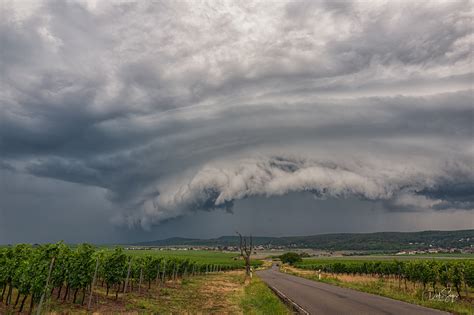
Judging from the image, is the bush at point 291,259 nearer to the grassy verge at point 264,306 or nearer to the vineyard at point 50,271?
the vineyard at point 50,271

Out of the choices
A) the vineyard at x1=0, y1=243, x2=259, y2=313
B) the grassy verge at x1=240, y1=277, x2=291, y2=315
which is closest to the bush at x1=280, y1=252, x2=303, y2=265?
the vineyard at x1=0, y1=243, x2=259, y2=313

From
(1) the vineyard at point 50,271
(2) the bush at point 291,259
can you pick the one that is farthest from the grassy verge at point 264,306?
(2) the bush at point 291,259

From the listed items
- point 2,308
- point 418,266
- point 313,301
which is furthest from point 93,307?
point 418,266

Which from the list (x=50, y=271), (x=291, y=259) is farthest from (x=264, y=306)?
(x=291, y=259)

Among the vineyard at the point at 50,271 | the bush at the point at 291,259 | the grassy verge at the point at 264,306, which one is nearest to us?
the vineyard at the point at 50,271

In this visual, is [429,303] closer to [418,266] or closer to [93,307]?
[93,307]

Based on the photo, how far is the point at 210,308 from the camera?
29844mm

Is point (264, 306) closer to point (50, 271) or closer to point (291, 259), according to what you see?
point (50, 271)

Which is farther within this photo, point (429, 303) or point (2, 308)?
point (429, 303)

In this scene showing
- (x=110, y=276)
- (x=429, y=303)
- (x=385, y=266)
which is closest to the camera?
(x=429, y=303)

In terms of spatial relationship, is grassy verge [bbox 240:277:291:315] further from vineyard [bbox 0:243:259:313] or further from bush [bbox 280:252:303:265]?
bush [bbox 280:252:303:265]

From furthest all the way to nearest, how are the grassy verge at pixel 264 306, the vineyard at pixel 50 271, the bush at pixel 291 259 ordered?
the bush at pixel 291 259 → the grassy verge at pixel 264 306 → the vineyard at pixel 50 271

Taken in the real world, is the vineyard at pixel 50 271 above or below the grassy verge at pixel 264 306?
above

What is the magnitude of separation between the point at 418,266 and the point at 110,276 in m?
38.4
